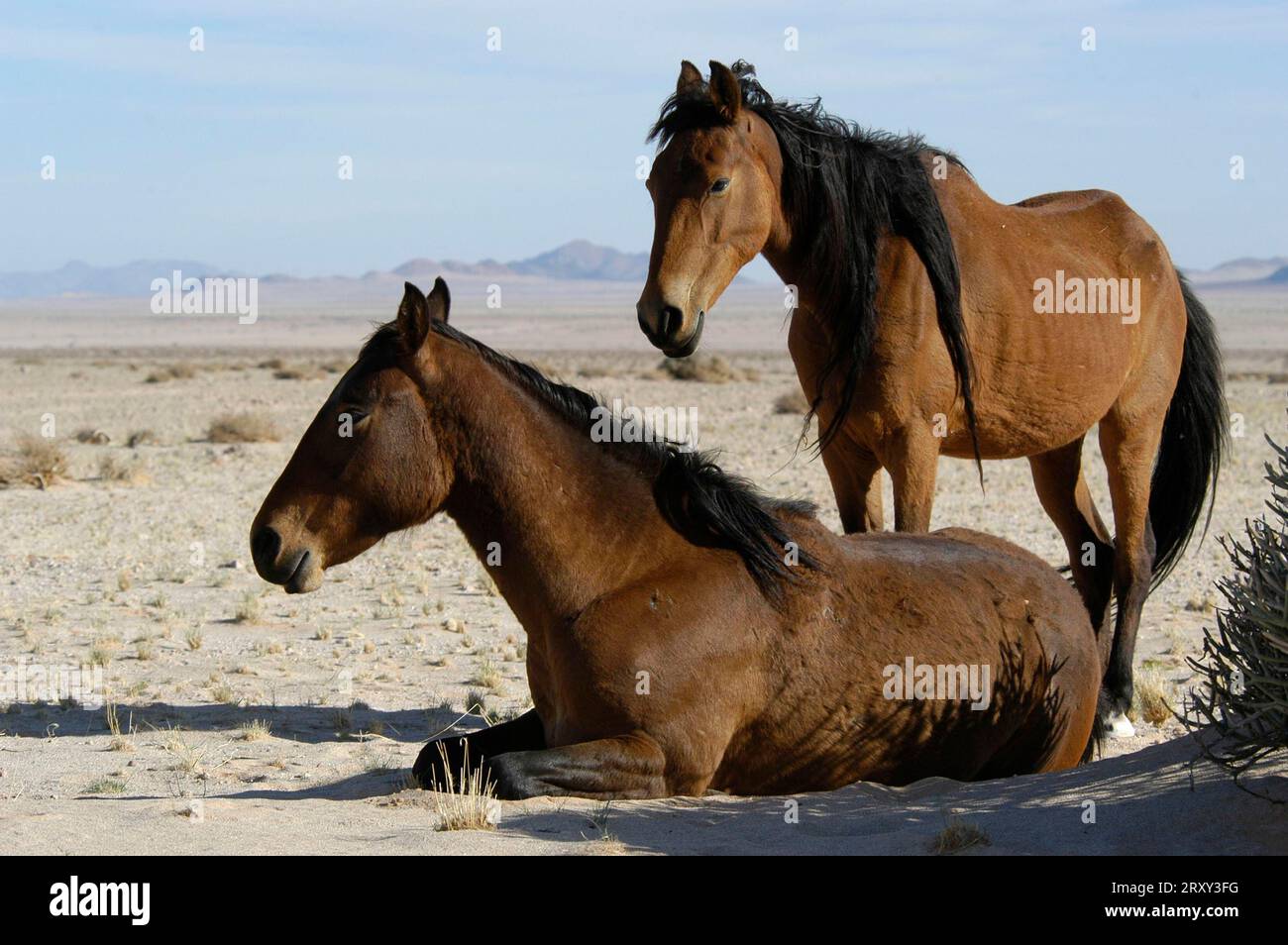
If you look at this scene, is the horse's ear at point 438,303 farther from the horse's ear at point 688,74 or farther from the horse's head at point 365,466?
the horse's ear at point 688,74

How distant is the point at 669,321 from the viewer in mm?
6266

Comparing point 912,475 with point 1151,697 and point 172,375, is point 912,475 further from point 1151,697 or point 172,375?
point 172,375

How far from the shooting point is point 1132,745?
7535mm

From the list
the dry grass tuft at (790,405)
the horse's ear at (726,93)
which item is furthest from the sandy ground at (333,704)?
the dry grass tuft at (790,405)

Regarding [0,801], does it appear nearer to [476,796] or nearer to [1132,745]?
[476,796]

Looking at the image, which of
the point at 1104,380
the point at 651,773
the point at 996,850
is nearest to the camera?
the point at 996,850

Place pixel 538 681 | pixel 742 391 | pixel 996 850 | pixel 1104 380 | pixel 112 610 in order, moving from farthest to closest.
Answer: pixel 742 391 → pixel 112 610 → pixel 1104 380 → pixel 538 681 → pixel 996 850

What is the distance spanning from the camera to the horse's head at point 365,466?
18.7ft

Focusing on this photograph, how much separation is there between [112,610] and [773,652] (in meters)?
6.70

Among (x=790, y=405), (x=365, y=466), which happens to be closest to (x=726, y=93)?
(x=365, y=466)

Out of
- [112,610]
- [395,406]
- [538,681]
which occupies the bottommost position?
[112,610]

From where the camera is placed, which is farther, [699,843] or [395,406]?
[395,406]

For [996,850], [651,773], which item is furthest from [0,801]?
[996,850]

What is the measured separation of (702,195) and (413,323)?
1513 millimetres
